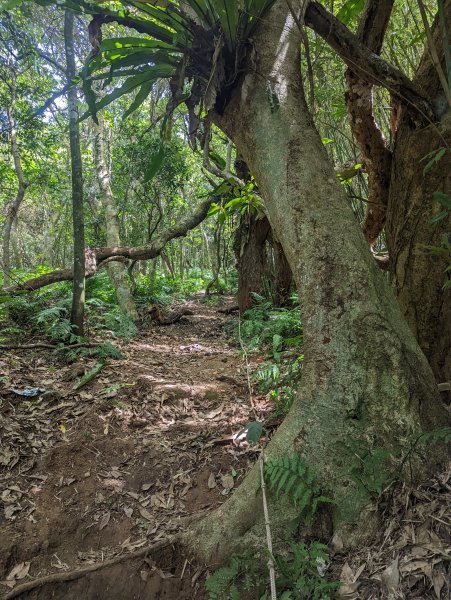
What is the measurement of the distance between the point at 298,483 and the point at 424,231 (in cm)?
145

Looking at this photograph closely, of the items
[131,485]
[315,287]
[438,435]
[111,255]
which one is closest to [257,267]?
[111,255]

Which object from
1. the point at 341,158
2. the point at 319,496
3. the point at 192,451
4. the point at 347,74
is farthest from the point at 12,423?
the point at 341,158

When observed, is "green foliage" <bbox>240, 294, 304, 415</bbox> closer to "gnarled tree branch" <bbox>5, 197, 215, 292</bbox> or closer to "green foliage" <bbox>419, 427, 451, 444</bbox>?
"green foliage" <bbox>419, 427, 451, 444</bbox>

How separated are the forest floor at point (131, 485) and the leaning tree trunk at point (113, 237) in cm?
251

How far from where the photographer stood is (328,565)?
1.49 meters

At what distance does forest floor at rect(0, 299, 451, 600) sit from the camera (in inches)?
56.8

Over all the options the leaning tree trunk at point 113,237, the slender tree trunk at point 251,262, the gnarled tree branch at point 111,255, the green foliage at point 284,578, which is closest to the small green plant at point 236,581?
the green foliage at point 284,578

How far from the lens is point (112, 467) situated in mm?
2758

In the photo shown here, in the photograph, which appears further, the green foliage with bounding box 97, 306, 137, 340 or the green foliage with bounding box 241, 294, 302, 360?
the green foliage with bounding box 97, 306, 137, 340

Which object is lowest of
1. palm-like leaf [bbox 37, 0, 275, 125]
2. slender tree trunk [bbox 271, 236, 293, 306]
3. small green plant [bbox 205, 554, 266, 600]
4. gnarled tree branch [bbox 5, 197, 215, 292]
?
small green plant [bbox 205, 554, 266, 600]

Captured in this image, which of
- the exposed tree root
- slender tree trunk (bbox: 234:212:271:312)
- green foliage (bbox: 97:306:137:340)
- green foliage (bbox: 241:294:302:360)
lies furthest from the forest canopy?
slender tree trunk (bbox: 234:212:271:312)

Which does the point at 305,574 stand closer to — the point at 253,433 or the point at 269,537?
the point at 269,537

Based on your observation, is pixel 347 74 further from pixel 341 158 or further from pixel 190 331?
pixel 190 331

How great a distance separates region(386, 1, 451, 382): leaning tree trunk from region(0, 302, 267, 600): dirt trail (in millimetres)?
1364
